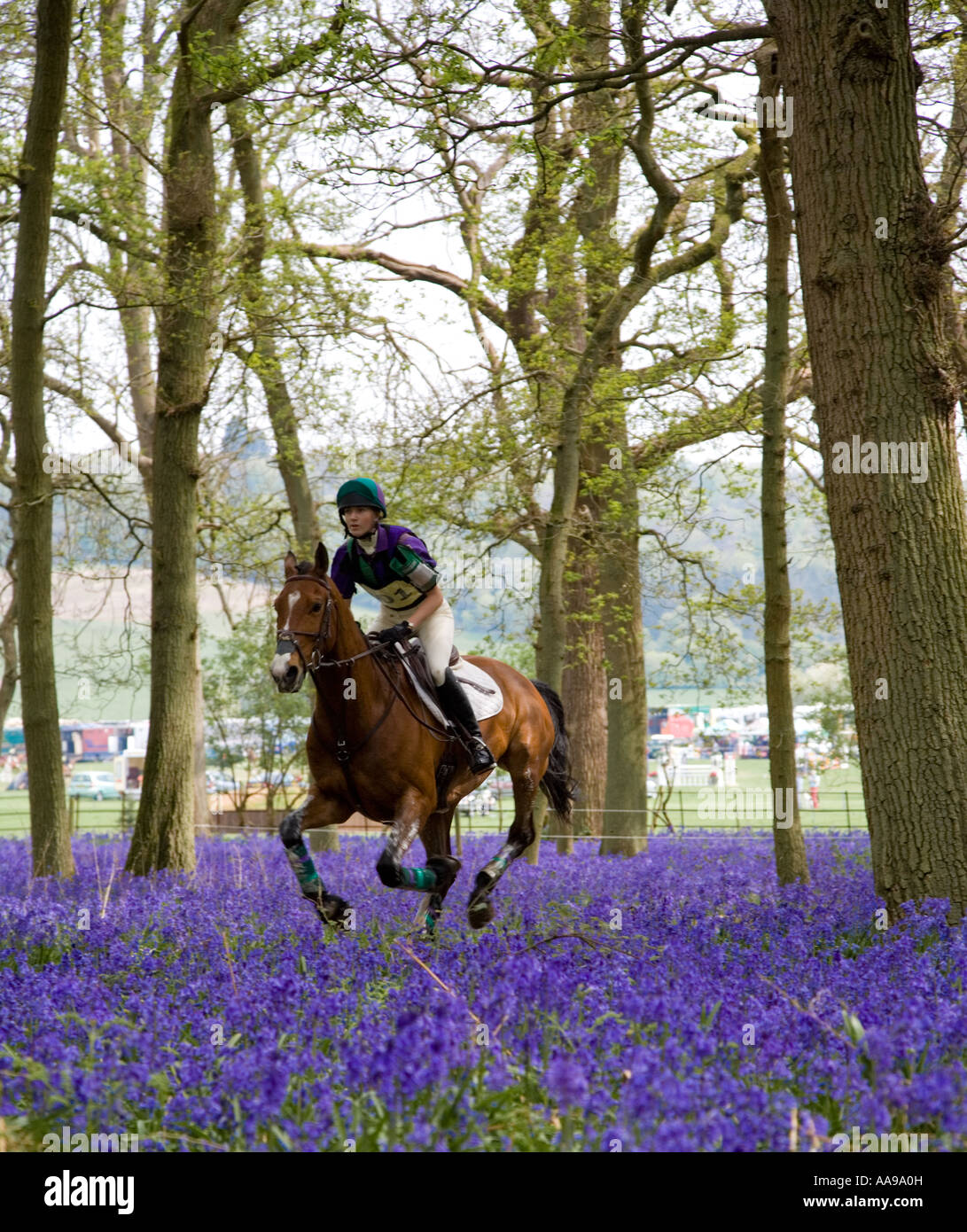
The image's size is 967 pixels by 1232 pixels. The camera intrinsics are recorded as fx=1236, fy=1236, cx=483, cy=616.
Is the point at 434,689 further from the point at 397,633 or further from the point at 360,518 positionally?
the point at 360,518

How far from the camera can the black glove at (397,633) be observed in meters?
8.77

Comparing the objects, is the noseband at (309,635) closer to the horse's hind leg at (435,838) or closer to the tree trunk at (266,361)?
the horse's hind leg at (435,838)

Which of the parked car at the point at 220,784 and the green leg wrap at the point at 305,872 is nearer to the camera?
the green leg wrap at the point at 305,872

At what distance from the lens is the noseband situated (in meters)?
7.46

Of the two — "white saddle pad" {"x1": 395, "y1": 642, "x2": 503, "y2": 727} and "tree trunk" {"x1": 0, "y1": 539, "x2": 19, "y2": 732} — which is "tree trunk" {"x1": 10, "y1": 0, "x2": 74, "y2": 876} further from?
"tree trunk" {"x1": 0, "y1": 539, "x2": 19, "y2": 732}

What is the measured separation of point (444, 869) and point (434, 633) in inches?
69.2

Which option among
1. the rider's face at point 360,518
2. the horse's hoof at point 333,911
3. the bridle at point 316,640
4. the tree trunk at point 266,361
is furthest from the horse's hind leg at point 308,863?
the tree trunk at point 266,361

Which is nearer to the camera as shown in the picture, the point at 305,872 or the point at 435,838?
the point at 305,872

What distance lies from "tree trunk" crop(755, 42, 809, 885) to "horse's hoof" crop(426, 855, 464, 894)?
12.9 ft

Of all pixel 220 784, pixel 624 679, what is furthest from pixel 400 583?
pixel 220 784

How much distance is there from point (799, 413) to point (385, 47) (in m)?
12.4

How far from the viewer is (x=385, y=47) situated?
34.7 ft

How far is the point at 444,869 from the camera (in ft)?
28.8

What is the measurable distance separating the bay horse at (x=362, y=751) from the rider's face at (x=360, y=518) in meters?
0.42
